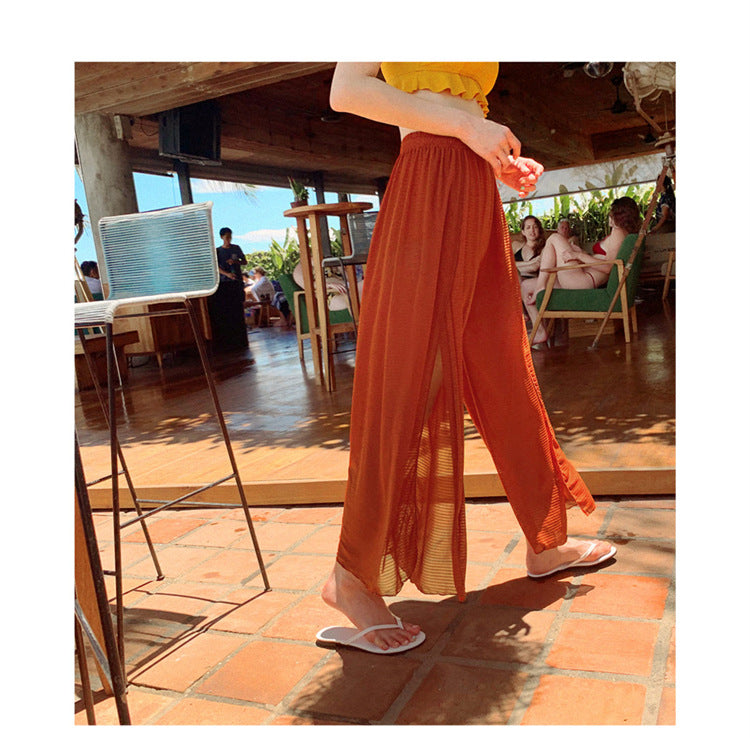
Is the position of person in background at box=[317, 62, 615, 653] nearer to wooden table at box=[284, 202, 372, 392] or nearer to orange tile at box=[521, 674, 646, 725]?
orange tile at box=[521, 674, 646, 725]

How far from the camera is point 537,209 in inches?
527

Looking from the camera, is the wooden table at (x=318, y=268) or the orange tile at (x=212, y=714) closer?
the orange tile at (x=212, y=714)

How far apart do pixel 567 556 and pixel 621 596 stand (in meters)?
0.18

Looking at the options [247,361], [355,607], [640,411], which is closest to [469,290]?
[355,607]

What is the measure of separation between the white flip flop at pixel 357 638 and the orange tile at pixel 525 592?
0.25 m

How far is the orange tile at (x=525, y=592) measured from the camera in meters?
1.70

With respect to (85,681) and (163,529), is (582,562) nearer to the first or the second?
(85,681)

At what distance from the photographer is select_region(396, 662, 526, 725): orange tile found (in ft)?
4.24

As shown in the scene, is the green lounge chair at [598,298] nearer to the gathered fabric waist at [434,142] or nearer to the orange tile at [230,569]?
the orange tile at [230,569]

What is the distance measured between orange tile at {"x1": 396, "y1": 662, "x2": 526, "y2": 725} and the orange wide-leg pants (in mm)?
154

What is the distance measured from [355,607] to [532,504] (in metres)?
0.46

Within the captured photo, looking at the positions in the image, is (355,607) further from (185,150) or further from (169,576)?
(185,150)

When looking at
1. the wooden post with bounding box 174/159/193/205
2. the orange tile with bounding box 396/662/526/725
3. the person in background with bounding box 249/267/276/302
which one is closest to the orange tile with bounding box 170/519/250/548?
the orange tile with bounding box 396/662/526/725

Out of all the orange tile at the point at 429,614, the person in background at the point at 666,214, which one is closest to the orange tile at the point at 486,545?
the orange tile at the point at 429,614
